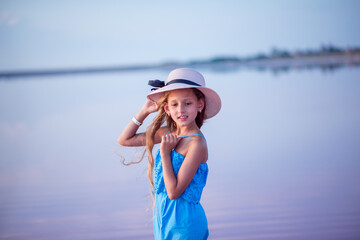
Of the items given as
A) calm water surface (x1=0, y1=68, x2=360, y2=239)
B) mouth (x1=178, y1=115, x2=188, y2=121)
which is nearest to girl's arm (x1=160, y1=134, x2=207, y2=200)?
mouth (x1=178, y1=115, x2=188, y2=121)

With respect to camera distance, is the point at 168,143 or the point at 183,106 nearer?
the point at 168,143

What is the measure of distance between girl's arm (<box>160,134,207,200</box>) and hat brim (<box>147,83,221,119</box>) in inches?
8.5

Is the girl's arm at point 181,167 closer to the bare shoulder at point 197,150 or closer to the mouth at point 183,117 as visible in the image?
the bare shoulder at point 197,150

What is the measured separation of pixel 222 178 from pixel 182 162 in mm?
A: 2457

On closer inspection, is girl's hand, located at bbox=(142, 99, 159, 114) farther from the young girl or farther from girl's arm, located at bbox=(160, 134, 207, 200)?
girl's arm, located at bbox=(160, 134, 207, 200)

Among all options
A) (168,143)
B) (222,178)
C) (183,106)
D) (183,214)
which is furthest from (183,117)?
(222,178)

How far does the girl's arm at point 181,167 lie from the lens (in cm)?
168

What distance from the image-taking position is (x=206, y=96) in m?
1.91

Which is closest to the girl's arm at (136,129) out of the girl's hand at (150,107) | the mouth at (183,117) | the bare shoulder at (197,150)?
the girl's hand at (150,107)

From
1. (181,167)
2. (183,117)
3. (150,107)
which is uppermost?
(150,107)

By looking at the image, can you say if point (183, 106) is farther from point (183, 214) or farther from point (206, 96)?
point (183, 214)

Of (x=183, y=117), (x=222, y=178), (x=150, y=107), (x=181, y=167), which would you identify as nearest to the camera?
(x=181, y=167)

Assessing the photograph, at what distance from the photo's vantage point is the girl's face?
5.93ft

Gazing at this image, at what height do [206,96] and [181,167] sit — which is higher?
[206,96]
